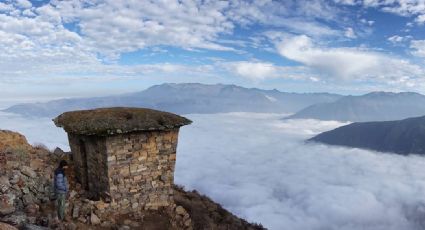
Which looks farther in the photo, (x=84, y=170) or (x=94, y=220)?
(x=84, y=170)

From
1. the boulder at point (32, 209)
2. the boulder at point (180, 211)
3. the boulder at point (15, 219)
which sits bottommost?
the boulder at point (180, 211)

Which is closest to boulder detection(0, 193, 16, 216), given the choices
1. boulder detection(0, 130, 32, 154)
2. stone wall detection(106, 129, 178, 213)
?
stone wall detection(106, 129, 178, 213)

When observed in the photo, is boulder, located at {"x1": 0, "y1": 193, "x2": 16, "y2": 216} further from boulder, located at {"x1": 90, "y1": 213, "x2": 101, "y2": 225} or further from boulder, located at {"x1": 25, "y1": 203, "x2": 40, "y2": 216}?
boulder, located at {"x1": 90, "y1": 213, "x2": 101, "y2": 225}

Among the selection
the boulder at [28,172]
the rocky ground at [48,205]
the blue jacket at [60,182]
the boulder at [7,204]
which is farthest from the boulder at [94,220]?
the boulder at [28,172]

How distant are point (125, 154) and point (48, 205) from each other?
3205 millimetres

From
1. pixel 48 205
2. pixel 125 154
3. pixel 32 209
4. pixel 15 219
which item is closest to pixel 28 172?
pixel 48 205

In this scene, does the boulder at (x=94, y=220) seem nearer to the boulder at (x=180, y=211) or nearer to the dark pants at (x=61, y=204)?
the dark pants at (x=61, y=204)

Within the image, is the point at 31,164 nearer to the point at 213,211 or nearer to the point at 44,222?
the point at 44,222

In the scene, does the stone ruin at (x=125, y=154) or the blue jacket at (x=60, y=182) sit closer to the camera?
the blue jacket at (x=60, y=182)

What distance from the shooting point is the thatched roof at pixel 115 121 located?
14.1m

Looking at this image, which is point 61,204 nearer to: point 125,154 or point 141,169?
point 125,154

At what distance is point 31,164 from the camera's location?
15.2 metres

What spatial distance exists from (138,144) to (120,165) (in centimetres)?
100

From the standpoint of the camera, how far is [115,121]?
14.4 m
